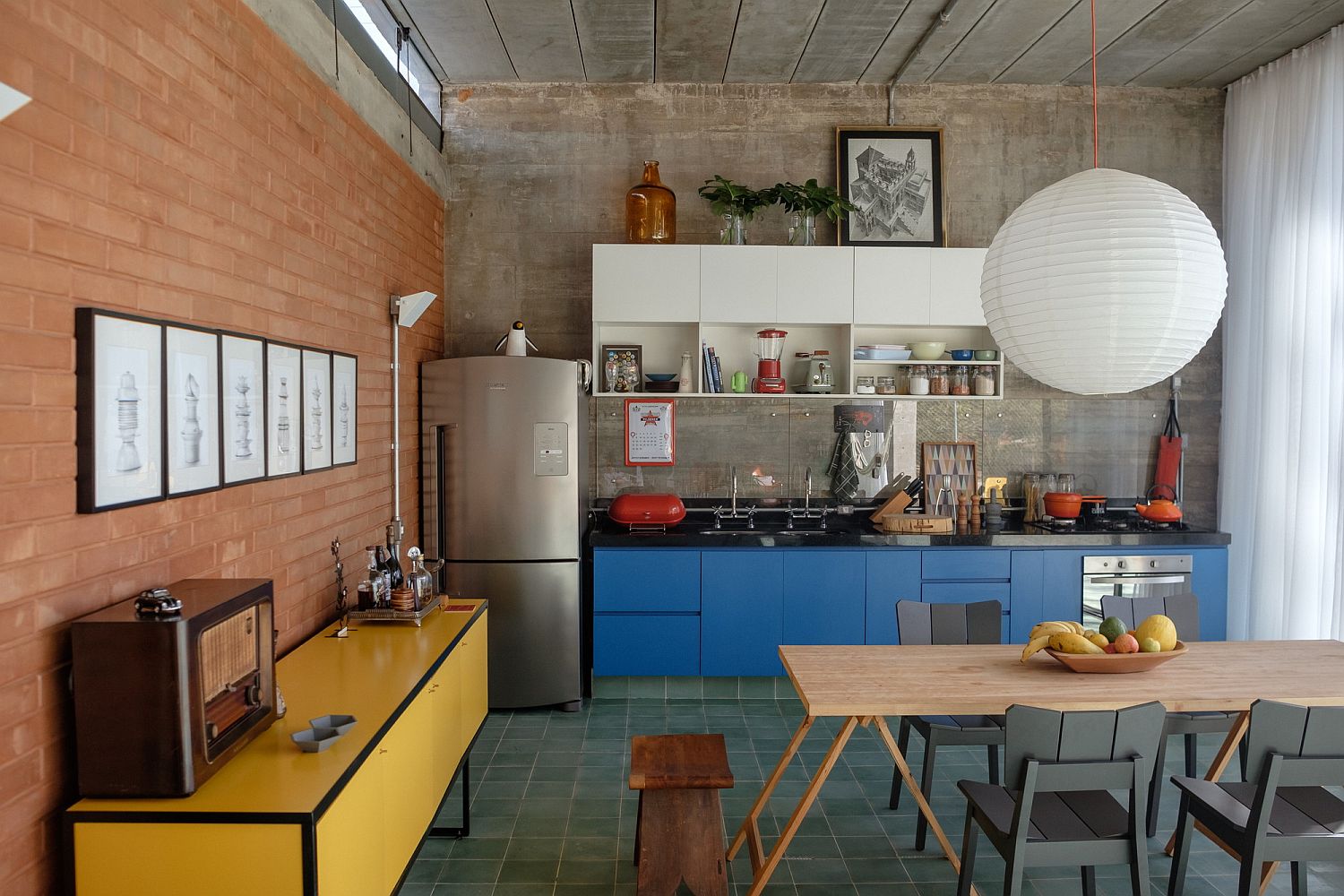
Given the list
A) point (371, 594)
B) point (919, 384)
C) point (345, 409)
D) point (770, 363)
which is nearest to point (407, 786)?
point (371, 594)

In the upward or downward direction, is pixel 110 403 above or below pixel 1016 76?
below

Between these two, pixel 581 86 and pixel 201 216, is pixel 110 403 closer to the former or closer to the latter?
pixel 201 216

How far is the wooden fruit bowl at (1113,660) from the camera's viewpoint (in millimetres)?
2631

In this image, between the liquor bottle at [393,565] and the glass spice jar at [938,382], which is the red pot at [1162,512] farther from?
the liquor bottle at [393,565]

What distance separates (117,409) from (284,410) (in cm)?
89

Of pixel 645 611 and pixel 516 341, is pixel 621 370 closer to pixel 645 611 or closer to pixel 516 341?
pixel 516 341

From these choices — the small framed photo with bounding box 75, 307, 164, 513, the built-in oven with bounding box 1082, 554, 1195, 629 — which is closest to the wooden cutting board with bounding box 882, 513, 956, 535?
the built-in oven with bounding box 1082, 554, 1195, 629

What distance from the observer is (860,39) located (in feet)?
14.6

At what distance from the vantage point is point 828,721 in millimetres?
4301

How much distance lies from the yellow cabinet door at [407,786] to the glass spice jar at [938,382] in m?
3.48

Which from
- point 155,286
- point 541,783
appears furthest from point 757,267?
point 155,286

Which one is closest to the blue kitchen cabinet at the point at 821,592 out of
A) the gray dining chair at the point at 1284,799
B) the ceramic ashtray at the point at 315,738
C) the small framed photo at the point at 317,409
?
the gray dining chair at the point at 1284,799

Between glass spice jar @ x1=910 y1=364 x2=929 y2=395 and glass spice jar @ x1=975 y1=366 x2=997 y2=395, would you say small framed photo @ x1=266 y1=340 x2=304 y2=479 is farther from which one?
glass spice jar @ x1=975 y1=366 x2=997 y2=395

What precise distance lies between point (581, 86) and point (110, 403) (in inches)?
152
